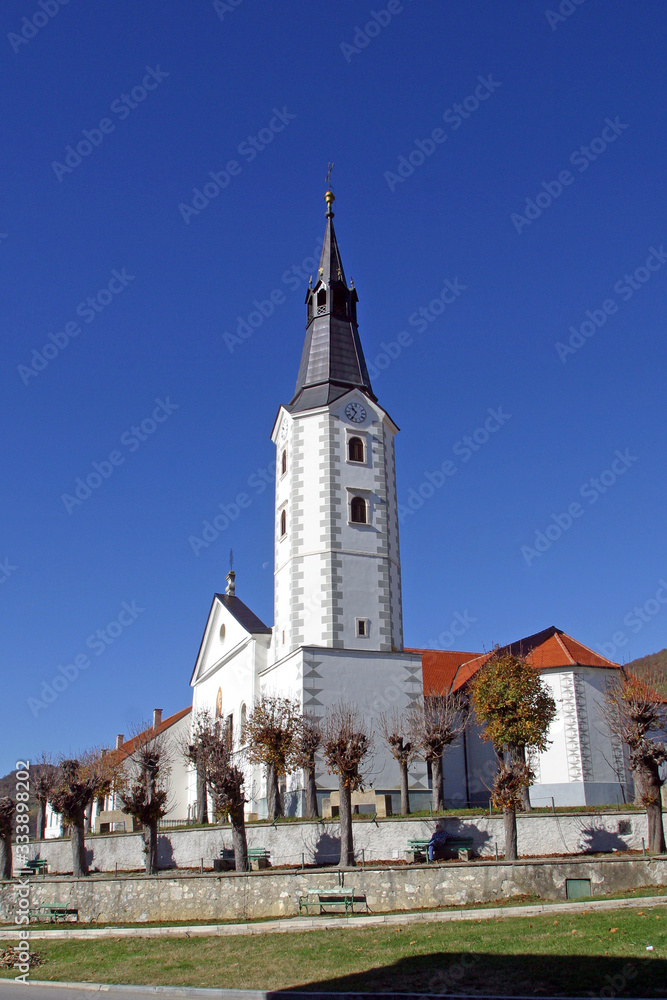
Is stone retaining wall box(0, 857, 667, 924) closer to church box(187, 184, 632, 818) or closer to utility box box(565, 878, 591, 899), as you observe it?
utility box box(565, 878, 591, 899)


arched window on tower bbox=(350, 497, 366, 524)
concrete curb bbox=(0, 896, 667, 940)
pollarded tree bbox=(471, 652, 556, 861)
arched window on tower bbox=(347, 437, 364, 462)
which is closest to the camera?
concrete curb bbox=(0, 896, 667, 940)

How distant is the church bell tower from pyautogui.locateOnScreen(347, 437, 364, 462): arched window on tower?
44 millimetres

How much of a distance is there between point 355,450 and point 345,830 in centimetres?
1728

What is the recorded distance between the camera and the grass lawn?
13578 mm

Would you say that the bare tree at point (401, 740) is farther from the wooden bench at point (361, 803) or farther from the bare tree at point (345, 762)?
the bare tree at point (345, 762)

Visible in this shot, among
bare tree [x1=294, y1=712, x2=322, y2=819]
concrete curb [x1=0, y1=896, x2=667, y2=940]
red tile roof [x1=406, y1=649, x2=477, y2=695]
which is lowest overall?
concrete curb [x1=0, y1=896, x2=667, y2=940]

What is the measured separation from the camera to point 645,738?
26.7m

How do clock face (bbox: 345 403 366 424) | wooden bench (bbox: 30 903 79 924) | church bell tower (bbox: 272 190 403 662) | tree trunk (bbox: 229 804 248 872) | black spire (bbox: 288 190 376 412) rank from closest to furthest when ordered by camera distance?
wooden bench (bbox: 30 903 79 924), tree trunk (bbox: 229 804 248 872), church bell tower (bbox: 272 190 403 662), clock face (bbox: 345 403 366 424), black spire (bbox: 288 190 376 412)

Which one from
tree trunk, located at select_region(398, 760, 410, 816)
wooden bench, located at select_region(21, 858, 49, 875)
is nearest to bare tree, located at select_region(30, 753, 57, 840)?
wooden bench, located at select_region(21, 858, 49, 875)

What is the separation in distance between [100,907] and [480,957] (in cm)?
1358

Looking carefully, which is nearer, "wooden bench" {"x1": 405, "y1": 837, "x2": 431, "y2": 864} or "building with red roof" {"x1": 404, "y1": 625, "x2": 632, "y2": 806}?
"wooden bench" {"x1": 405, "y1": 837, "x2": 431, "y2": 864}

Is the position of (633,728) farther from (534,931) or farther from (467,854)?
(534,931)

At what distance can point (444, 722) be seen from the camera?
3114 cm

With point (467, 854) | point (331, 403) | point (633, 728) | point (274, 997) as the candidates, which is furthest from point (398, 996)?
point (331, 403)
